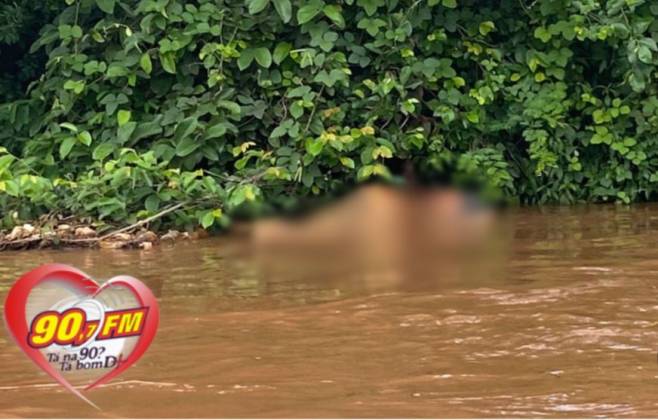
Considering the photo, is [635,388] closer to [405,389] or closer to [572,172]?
[405,389]

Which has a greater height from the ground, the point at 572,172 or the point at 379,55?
the point at 379,55

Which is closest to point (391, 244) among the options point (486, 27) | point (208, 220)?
point (208, 220)

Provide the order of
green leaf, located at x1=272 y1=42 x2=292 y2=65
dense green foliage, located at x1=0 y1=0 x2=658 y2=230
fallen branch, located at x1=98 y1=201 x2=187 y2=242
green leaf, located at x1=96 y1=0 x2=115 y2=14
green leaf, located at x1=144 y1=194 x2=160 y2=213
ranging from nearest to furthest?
fallen branch, located at x1=98 y1=201 x2=187 y2=242 < green leaf, located at x1=144 y1=194 x2=160 y2=213 < dense green foliage, located at x1=0 y1=0 x2=658 y2=230 < green leaf, located at x1=272 y1=42 x2=292 y2=65 < green leaf, located at x1=96 y1=0 x2=115 y2=14

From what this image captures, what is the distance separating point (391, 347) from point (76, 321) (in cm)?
122

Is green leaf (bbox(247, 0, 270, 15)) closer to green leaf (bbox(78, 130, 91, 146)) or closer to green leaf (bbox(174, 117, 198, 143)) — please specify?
green leaf (bbox(174, 117, 198, 143))

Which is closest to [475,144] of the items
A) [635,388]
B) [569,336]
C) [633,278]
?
[633,278]

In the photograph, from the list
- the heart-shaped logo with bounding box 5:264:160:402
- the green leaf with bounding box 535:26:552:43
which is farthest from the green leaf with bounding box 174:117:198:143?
the heart-shaped logo with bounding box 5:264:160:402

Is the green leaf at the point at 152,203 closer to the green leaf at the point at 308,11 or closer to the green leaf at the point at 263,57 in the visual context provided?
the green leaf at the point at 263,57

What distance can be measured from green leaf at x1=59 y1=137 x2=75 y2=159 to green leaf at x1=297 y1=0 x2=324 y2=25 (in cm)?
188

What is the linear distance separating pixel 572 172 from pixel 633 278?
3.56 metres

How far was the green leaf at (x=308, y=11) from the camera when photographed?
24.2ft

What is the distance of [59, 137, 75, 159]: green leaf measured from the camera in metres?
7.34

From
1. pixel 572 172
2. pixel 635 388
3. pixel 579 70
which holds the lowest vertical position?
pixel 635 388

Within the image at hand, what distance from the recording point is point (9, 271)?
5328mm
